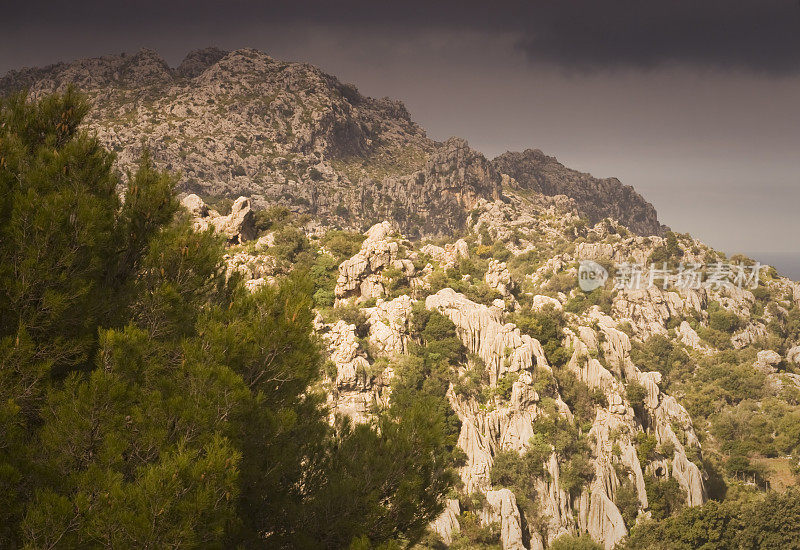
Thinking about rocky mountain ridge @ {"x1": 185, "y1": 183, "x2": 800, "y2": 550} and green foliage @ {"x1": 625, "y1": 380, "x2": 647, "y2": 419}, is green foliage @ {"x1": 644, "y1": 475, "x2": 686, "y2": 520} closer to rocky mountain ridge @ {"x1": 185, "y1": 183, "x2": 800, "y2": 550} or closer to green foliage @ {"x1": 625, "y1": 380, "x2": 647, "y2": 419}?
rocky mountain ridge @ {"x1": 185, "y1": 183, "x2": 800, "y2": 550}

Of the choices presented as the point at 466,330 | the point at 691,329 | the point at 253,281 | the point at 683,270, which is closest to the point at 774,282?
the point at 683,270

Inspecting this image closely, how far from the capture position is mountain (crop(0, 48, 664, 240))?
114 metres

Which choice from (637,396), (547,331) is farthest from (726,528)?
(547,331)

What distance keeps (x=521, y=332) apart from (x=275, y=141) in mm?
97600

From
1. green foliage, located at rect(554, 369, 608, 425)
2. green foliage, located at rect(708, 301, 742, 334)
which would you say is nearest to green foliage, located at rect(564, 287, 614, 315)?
green foliage, located at rect(708, 301, 742, 334)

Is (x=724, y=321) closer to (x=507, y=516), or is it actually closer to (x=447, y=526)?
(x=507, y=516)

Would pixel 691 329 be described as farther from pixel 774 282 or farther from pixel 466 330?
pixel 466 330

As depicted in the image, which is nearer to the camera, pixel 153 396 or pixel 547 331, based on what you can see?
pixel 153 396

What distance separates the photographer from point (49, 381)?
7.42 meters

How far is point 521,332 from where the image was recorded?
148 ft

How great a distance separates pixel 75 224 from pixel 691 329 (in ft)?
272

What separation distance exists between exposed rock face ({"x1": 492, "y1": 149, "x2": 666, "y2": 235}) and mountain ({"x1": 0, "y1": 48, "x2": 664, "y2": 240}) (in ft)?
7.31

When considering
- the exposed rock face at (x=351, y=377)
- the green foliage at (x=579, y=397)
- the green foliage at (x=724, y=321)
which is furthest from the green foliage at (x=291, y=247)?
the green foliage at (x=724, y=321)

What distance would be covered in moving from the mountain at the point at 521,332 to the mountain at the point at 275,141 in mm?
717
